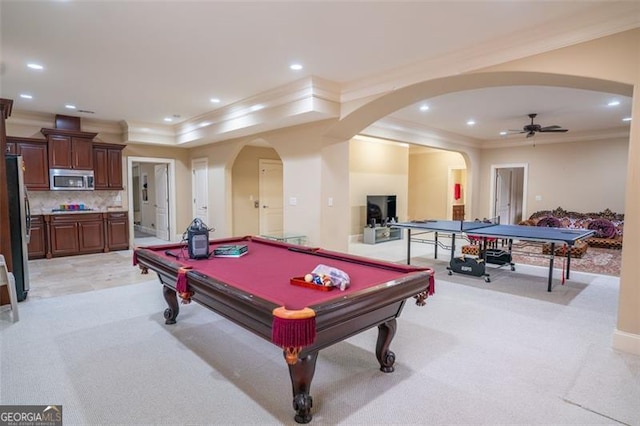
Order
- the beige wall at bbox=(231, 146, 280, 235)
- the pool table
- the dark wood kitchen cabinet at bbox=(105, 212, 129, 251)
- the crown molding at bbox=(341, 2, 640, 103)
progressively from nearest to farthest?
the pool table
the crown molding at bbox=(341, 2, 640, 103)
the dark wood kitchen cabinet at bbox=(105, 212, 129, 251)
the beige wall at bbox=(231, 146, 280, 235)

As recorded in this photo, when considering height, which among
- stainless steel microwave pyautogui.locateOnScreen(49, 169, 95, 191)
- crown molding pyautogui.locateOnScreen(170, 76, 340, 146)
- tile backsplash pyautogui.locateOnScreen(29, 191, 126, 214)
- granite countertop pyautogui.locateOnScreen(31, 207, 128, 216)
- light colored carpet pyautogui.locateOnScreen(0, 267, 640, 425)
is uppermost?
crown molding pyautogui.locateOnScreen(170, 76, 340, 146)

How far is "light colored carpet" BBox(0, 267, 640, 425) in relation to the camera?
208 centimetres

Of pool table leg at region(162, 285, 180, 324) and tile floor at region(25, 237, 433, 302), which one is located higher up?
pool table leg at region(162, 285, 180, 324)

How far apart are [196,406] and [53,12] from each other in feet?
11.0

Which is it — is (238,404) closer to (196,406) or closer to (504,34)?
(196,406)

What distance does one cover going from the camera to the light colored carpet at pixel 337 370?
208 cm

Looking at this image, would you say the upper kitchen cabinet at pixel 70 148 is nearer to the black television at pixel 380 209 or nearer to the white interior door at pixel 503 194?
the black television at pixel 380 209

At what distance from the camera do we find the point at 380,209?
9180 mm

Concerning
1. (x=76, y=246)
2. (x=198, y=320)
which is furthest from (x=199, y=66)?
(x=76, y=246)

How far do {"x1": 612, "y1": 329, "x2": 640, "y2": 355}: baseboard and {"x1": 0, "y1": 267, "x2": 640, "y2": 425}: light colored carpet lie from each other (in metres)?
0.08

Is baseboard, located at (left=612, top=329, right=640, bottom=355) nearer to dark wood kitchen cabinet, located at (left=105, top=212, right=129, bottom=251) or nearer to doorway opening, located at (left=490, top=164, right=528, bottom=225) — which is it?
doorway opening, located at (left=490, top=164, right=528, bottom=225)

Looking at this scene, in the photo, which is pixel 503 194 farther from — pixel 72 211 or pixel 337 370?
pixel 72 211

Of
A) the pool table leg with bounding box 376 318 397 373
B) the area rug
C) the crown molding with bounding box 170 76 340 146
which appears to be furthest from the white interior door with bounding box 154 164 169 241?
the area rug

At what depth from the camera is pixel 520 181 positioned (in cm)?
1142
